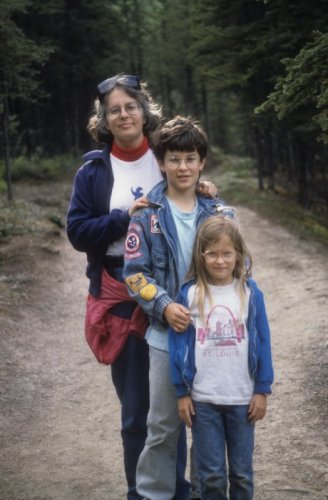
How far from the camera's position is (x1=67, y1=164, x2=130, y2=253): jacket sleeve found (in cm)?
339

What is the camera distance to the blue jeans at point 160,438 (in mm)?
3311

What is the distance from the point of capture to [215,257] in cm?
316

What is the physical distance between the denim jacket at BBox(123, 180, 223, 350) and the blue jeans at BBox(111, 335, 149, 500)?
0.99 ft

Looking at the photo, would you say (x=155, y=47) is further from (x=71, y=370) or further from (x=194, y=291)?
(x=194, y=291)

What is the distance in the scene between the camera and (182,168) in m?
3.26

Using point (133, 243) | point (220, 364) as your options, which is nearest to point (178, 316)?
point (220, 364)

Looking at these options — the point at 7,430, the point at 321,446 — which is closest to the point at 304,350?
the point at 321,446

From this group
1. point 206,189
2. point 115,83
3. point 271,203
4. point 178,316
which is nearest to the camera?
point 178,316

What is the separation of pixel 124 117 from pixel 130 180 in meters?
0.35

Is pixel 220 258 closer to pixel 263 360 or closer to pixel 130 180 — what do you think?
pixel 263 360

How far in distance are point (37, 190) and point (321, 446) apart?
19470mm

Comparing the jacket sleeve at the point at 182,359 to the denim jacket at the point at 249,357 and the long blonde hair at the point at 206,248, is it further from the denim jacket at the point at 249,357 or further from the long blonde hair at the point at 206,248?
the long blonde hair at the point at 206,248

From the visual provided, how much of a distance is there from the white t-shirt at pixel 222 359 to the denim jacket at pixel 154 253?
0.24 metres

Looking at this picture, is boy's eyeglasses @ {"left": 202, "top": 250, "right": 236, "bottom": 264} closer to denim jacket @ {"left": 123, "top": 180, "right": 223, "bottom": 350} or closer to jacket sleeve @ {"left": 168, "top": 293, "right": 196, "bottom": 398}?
denim jacket @ {"left": 123, "top": 180, "right": 223, "bottom": 350}
